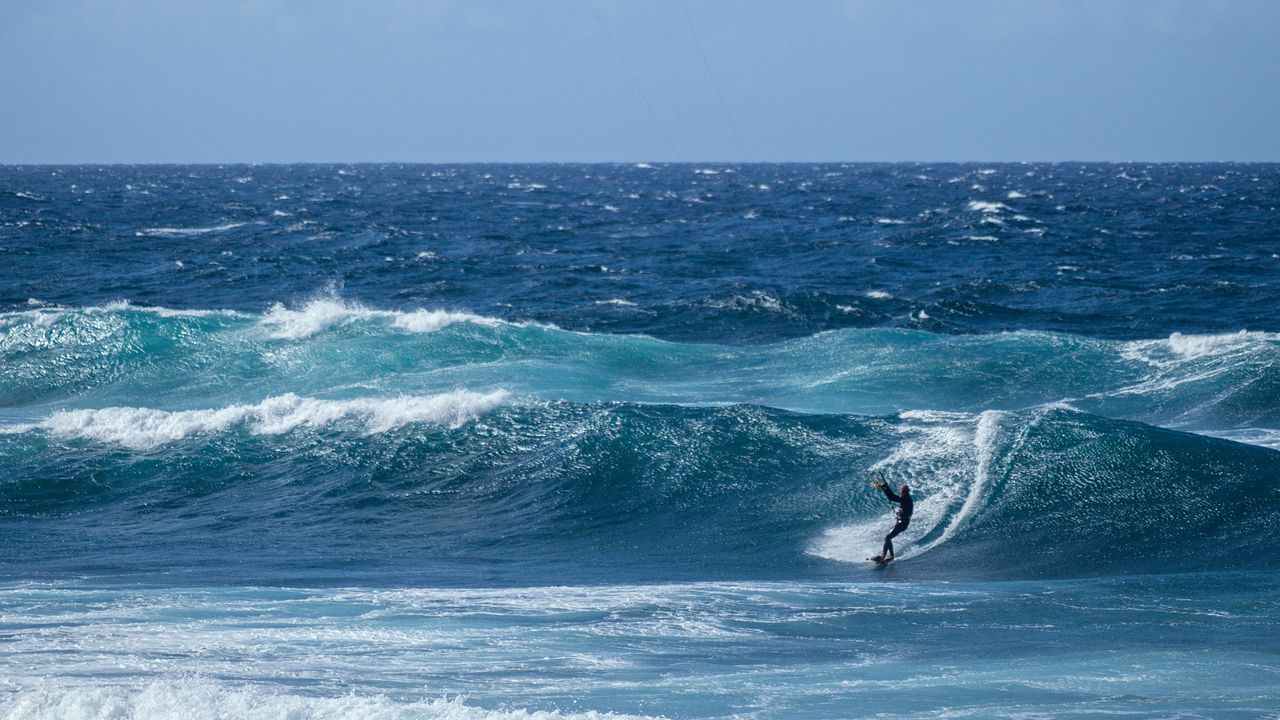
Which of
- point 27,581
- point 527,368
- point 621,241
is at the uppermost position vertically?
point 621,241

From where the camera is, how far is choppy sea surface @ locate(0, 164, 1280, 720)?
9766 mm

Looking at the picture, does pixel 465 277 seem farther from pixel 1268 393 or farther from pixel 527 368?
pixel 1268 393

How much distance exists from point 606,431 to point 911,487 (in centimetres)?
464

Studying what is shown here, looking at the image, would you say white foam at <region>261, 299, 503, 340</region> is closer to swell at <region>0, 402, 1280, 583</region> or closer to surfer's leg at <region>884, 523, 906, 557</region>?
swell at <region>0, 402, 1280, 583</region>

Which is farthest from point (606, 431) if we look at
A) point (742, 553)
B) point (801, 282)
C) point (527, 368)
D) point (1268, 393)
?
point (801, 282)

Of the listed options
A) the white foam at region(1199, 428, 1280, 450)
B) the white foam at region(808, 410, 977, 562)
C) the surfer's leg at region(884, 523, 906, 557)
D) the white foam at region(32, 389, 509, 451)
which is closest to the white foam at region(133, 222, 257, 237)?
the white foam at region(32, 389, 509, 451)

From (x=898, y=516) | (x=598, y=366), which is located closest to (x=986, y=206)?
(x=598, y=366)

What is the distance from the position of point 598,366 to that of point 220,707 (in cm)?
1740

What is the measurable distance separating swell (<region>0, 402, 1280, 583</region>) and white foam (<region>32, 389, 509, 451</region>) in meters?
0.17

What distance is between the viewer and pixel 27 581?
12.6m

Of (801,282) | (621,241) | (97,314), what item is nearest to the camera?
(97,314)

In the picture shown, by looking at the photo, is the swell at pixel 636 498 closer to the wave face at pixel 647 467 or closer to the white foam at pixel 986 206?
the wave face at pixel 647 467

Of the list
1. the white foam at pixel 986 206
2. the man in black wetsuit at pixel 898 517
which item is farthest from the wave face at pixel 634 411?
the white foam at pixel 986 206

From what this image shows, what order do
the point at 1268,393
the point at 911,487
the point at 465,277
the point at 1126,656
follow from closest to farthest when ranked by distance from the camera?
the point at 1126,656
the point at 911,487
the point at 1268,393
the point at 465,277
